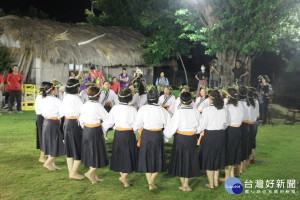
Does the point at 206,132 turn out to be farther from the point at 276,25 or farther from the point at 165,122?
the point at 276,25

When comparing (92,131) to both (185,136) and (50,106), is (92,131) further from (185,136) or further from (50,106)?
(185,136)

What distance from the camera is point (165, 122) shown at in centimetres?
571

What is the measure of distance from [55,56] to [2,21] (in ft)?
10.3

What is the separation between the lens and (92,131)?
5.91 meters

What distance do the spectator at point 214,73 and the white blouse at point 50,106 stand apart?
9.23 meters

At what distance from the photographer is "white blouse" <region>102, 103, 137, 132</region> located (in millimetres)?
5746

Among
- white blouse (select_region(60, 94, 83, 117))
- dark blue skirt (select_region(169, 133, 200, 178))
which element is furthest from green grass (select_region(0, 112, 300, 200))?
white blouse (select_region(60, 94, 83, 117))

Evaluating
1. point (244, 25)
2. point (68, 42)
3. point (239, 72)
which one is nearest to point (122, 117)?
point (239, 72)

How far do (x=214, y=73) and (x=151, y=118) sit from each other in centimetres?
995

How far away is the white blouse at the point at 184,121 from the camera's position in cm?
559

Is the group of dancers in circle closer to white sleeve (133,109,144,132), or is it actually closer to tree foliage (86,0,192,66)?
white sleeve (133,109,144,132)

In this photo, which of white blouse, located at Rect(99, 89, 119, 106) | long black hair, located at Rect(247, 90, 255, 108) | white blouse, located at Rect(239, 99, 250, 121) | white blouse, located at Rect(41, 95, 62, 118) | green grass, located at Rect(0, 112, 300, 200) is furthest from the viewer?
white blouse, located at Rect(99, 89, 119, 106)

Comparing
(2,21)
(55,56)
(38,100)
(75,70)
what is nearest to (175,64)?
(75,70)

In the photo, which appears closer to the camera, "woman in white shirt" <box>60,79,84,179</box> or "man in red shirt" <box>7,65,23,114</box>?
"woman in white shirt" <box>60,79,84,179</box>
